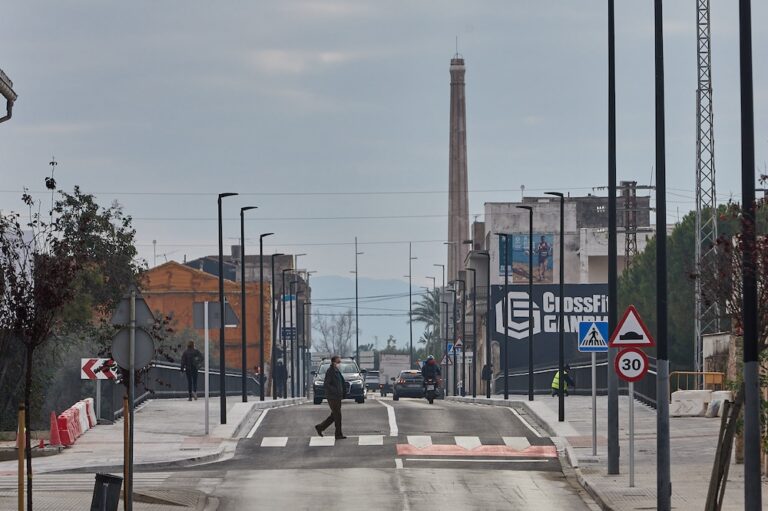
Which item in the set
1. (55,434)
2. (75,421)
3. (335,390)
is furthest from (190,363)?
(55,434)

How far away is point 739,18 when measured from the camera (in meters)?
16.4

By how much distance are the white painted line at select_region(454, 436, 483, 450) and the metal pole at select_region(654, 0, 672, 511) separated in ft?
36.4

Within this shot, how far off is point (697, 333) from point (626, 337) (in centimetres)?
3670

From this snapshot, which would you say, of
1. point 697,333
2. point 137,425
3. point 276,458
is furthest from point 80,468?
point 697,333

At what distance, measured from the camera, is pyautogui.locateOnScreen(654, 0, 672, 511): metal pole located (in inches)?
804

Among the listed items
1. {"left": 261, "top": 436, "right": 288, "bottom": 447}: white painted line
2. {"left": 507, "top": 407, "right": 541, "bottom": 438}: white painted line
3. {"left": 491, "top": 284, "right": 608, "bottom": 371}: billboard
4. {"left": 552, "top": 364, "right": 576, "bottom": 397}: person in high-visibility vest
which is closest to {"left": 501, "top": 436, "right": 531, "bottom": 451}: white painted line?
{"left": 507, "top": 407, "right": 541, "bottom": 438}: white painted line

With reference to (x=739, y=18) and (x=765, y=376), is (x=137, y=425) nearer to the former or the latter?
(x=765, y=376)

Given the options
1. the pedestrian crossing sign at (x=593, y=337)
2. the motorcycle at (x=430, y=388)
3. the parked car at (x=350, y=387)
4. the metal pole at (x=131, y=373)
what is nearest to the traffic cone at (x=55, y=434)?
the pedestrian crossing sign at (x=593, y=337)

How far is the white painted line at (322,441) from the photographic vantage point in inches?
1288

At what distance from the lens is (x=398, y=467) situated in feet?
91.2

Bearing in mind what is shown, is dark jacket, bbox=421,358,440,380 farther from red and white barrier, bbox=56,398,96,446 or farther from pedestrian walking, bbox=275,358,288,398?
pedestrian walking, bbox=275,358,288,398

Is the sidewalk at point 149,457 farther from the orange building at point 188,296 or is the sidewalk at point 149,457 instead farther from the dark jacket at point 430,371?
the orange building at point 188,296

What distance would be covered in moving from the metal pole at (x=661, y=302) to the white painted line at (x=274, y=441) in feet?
43.5

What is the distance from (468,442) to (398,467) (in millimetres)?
5575
